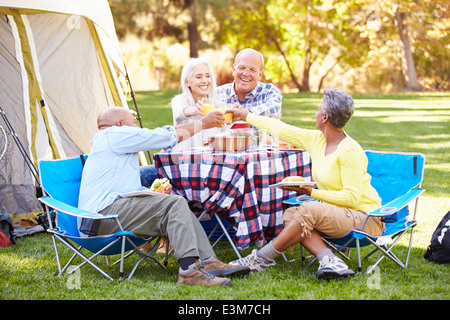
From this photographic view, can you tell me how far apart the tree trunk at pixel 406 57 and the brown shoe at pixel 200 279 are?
19.3 meters

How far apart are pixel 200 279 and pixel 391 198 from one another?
4.47 ft

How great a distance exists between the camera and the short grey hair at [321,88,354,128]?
3.18 m

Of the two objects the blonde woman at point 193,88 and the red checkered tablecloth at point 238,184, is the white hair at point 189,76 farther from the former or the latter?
the red checkered tablecloth at point 238,184

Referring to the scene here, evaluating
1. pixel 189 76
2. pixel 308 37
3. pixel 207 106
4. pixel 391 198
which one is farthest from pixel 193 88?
pixel 308 37

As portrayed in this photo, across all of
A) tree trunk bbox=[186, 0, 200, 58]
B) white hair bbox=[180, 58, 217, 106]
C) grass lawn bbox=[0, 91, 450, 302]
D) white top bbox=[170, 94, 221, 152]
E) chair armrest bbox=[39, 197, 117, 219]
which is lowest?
grass lawn bbox=[0, 91, 450, 302]

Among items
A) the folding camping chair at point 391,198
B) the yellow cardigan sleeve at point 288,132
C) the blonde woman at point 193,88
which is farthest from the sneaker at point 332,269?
the blonde woman at point 193,88

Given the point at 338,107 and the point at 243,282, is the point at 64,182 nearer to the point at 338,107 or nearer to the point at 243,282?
the point at 243,282

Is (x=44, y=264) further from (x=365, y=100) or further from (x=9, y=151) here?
(x=365, y=100)

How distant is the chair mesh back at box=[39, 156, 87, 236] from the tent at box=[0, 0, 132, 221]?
98cm

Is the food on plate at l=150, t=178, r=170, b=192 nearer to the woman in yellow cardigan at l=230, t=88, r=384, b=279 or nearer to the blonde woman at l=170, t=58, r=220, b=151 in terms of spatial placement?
the woman in yellow cardigan at l=230, t=88, r=384, b=279

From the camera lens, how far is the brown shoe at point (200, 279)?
303 cm

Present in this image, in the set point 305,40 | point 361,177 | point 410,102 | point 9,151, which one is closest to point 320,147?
point 361,177

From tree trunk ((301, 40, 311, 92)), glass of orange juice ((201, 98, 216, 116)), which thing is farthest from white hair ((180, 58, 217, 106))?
tree trunk ((301, 40, 311, 92))

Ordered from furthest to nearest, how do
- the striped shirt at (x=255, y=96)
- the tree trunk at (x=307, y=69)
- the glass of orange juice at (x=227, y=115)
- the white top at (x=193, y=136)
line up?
1. the tree trunk at (x=307, y=69)
2. the striped shirt at (x=255, y=96)
3. the white top at (x=193, y=136)
4. the glass of orange juice at (x=227, y=115)
